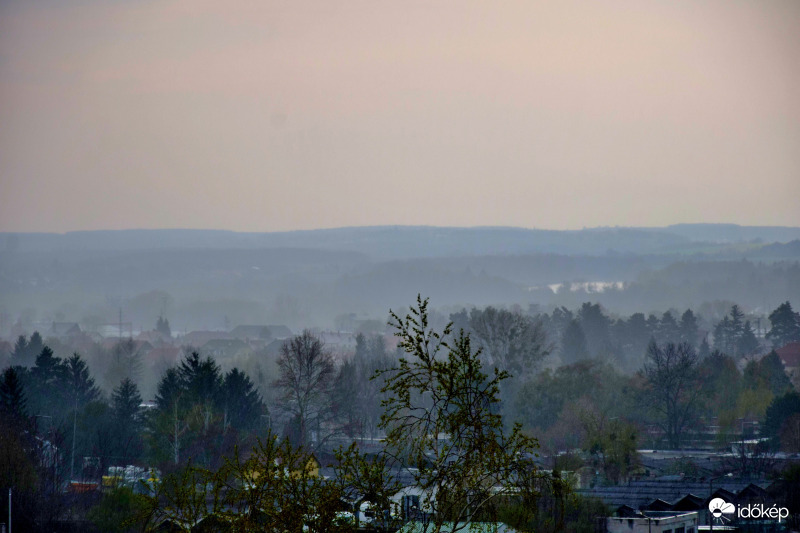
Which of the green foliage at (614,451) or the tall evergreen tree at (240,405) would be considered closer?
the green foliage at (614,451)

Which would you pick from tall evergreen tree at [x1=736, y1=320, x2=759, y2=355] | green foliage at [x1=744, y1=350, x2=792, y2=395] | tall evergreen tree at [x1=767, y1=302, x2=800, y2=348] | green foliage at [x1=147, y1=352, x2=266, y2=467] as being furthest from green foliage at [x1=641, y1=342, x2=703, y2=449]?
tall evergreen tree at [x1=767, y1=302, x2=800, y2=348]

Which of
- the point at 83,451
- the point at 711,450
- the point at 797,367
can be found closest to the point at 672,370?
the point at 711,450

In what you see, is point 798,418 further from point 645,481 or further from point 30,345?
point 30,345

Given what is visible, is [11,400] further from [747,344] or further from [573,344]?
[747,344]

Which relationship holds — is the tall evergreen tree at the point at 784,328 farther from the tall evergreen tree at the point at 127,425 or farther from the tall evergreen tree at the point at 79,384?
the tall evergreen tree at the point at 127,425

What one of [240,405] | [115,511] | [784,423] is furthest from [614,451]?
[115,511]

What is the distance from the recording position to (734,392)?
217 feet

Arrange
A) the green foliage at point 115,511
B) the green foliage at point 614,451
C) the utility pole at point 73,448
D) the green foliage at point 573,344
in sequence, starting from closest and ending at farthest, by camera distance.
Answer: the green foliage at point 115,511, the green foliage at point 614,451, the utility pole at point 73,448, the green foliage at point 573,344

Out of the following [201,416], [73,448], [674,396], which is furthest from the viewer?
[674,396]

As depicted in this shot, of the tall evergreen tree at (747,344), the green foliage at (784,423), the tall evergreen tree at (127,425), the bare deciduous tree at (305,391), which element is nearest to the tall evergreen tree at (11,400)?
the tall evergreen tree at (127,425)

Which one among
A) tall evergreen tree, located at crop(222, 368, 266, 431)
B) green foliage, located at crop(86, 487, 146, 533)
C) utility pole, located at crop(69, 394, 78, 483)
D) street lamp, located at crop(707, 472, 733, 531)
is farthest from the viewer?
tall evergreen tree, located at crop(222, 368, 266, 431)

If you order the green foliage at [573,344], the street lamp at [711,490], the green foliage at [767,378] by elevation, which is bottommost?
the street lamp at [711,490]

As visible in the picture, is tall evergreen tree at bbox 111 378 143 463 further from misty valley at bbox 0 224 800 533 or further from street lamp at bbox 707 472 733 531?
street lamp at bbox 707 472 733 531

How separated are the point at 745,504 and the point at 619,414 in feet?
87.5
